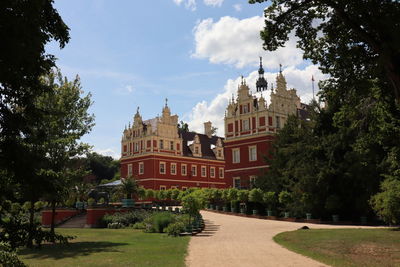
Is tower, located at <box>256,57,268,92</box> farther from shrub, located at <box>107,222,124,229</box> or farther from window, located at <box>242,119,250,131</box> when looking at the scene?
shrub, located at <box>107,222,124,229</box>

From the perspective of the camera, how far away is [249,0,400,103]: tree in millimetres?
10266

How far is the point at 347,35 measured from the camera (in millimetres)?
12039

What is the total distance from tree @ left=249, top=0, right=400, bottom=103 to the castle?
25.3 meters

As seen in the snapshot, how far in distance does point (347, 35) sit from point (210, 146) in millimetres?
51364

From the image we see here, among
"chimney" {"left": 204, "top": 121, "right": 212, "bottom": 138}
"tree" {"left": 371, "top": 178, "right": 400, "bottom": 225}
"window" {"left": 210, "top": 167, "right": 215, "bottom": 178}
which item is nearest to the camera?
"tree" {"left": 371, "top": 178, "right": 400, "bottom": 225}

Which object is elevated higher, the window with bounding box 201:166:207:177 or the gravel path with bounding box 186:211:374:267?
the window with bounding box 201:166:207:177

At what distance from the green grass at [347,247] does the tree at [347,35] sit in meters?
4.90

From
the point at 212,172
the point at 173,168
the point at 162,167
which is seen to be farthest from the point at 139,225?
the point at 212,172

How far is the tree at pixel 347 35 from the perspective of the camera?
33.7ft

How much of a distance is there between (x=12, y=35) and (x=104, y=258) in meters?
9.71

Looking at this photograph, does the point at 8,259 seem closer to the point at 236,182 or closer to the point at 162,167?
the point at 236,182

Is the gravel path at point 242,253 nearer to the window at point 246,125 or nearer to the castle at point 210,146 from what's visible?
the castle at point 210,146

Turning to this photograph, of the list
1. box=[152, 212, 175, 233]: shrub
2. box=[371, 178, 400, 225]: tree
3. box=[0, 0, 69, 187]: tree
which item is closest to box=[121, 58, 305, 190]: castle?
box=[152, 212, 175, 233]: shrub

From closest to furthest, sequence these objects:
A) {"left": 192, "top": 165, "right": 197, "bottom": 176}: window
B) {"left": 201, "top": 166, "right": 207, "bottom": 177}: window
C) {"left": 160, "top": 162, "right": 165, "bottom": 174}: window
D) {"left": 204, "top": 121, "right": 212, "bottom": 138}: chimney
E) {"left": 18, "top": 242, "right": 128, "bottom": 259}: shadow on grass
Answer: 1. {"left": 18, "top": 242, "right": 128, "bottom": 259}: shadow on grass
2. {"left": 160, "top": 162, "right": 165, "bottom": 174}: window
3. {"left": 192, "top": 165, "right": 197, "bottom": 176}: window
4. {"left": 201, "top": 166, "right": 207, "bottom": 177}: window
5. {"left": 204, "top": 121, "right": 212, "bottom": 138}: chimney
